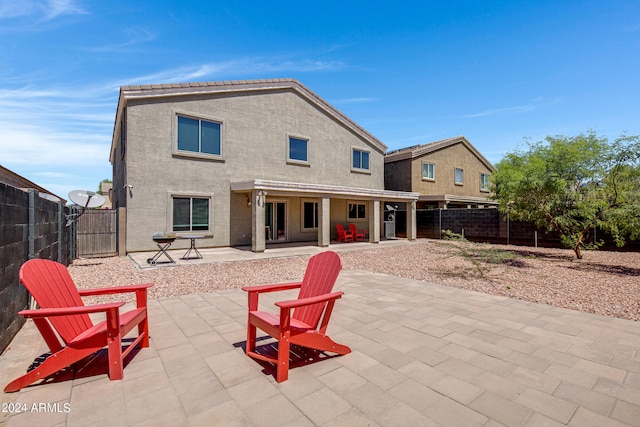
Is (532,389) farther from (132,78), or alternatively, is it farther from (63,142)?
(63,142)

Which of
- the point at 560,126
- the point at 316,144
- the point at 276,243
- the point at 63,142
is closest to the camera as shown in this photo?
the point at 560,126

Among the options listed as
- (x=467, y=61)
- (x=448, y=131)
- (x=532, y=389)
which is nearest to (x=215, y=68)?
(x=467, y=61)

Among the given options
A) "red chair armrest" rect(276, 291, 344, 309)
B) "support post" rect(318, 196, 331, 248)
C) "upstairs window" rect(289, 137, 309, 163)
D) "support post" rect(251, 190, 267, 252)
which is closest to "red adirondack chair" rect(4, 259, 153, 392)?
"red chair armrest" rect(276, 291, 344, 309)

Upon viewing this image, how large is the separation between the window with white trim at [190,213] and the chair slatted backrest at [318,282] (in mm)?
10253

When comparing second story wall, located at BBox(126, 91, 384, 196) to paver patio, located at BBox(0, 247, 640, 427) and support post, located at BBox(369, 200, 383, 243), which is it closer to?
support post, located at BBox(369, 200, 383, 243)

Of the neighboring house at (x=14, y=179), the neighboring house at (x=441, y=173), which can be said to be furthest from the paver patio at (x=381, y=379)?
the neighboring house at (x=441, y=173)

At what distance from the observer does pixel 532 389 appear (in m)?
2.59

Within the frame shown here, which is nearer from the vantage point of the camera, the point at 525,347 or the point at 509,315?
the point at 525,347

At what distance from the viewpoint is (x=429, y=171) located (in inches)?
900

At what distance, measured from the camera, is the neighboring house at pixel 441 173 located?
21.7 meters

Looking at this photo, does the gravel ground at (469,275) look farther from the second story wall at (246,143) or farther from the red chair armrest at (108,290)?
the second story wall at (246,143)

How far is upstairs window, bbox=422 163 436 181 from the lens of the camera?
22406mm

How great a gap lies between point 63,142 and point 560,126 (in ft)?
98.2

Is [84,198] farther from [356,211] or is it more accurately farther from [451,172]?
[451,172]
